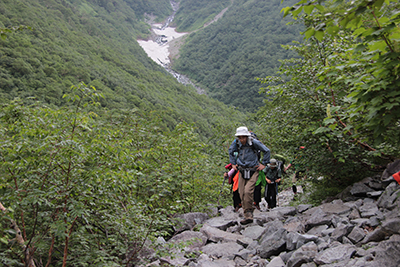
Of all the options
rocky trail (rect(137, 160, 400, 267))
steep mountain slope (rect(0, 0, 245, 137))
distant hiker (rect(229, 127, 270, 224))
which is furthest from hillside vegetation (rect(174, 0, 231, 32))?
rocky trail (rect(137, 160, 400, 267))

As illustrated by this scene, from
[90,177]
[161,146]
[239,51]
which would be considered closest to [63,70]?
[161,146]

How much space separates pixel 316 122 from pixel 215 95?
10215 cm

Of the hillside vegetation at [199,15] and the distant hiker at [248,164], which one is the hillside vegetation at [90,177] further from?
the hillside vegetation at [199,15]

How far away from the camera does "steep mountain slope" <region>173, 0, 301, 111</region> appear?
10044cm

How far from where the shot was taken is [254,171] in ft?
19.7

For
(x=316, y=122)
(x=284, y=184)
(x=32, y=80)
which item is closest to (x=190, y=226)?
(x=316, y=122)

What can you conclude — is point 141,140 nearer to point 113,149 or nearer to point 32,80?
point 113,149

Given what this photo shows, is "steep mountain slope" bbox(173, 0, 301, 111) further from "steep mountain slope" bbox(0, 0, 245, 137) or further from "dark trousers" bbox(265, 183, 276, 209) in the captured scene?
"dark trousers" bbox(265, 183, 276, 209)

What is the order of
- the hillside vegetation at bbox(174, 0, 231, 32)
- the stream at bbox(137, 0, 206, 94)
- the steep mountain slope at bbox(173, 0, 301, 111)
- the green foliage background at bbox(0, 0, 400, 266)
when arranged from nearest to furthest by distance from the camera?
1. the green foliage background at bbox(0, 0, 400, 266)
2. the steep mountain slope at bbox(173, 0, 301, 111)
3. the stream at bbox(137, 0, 206, 94)
4. the hillside vegetation at bbox(174, 0, 231, 32)

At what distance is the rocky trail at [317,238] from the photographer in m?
3.17

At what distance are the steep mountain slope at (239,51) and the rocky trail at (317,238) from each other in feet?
269

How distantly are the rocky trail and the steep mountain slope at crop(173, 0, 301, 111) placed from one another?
82072 millimetres

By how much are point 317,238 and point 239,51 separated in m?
127

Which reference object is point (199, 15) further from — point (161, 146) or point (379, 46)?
point (379, 46)
